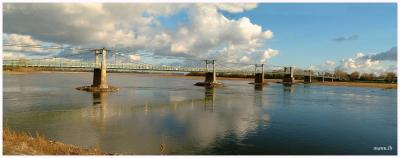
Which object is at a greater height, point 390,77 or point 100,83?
point 390,77

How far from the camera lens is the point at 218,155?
684 inches

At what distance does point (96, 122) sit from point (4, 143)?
40.7 feet

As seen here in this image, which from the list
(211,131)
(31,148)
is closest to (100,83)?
(211,131)

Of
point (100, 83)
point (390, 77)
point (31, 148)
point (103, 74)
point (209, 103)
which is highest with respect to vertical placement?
point (103, 74)

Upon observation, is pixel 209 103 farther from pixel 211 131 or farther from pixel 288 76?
pixel 288 76

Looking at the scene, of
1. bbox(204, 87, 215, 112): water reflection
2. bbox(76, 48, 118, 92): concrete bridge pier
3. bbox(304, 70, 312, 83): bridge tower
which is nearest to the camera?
bbox(204, 87, 215, 112): water reflection

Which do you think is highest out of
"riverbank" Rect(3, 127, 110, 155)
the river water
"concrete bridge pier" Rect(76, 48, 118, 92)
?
"concrete bridge pier" Rect(76, 48, 118, 92)

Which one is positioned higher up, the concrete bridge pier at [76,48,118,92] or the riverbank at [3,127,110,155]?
the concrete bridge pier at [76,48,118,92]

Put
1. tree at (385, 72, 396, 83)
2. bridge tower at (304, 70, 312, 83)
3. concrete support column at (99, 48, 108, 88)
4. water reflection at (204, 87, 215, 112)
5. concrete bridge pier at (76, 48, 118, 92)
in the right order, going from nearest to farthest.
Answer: water reflection at (204, 87, 215, 112)
concrete bridge pier at (76, 48, 118, 92)
concrete support column at (99, 48, 108, 88)
tree at (385, 72, 396, 83)
bridge tower at (304, 70, 312, 83)

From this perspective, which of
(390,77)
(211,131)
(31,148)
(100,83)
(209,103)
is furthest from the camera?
(390,77)

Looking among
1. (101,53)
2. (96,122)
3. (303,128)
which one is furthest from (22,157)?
(101,53)

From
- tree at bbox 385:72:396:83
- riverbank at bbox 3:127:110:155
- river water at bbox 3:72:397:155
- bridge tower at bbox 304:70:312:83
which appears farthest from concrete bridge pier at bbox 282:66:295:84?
riverbank at bbox 3:127:110:155

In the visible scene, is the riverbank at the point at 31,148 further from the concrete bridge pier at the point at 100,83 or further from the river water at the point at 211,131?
the concrete bridge pier at the point at 100,83

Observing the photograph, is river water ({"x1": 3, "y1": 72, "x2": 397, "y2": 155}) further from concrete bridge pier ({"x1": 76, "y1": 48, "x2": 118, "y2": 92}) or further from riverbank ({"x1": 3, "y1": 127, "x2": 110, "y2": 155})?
concrete bridge pier ({"x1": 76, "y1": 48, "x2": 118, "y2": 92})
